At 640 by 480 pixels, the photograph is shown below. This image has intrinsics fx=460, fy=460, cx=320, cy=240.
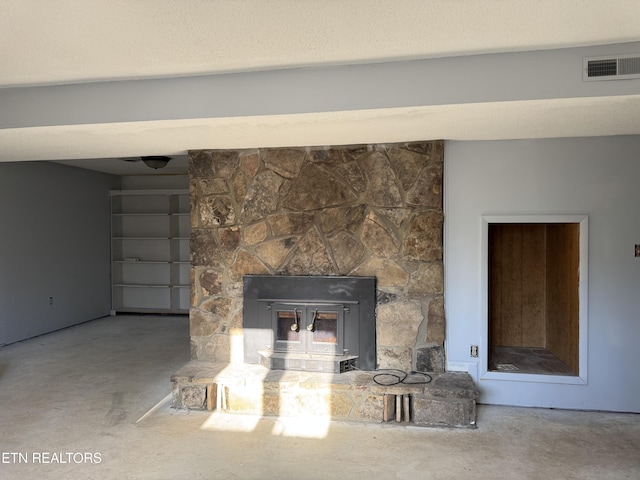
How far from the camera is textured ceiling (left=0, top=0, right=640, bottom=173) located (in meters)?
1.96

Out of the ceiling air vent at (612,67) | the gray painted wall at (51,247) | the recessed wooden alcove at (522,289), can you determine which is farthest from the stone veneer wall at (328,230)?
the gray painted wall at (51,247)

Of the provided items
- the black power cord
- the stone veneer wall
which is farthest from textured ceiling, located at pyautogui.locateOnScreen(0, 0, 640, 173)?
the black power cord

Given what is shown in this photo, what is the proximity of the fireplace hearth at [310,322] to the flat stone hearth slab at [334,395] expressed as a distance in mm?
116

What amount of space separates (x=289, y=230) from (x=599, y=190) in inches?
93.8

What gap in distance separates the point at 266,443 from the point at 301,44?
2.40 meters

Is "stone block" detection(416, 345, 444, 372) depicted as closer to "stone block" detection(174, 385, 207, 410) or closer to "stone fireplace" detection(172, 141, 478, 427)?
"stone fireplace" detection(172, 141, 478, 427)

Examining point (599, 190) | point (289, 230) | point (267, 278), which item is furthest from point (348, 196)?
point (599, 190)

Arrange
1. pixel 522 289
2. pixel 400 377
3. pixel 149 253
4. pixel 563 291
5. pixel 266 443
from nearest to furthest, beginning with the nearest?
pixel 266 443 < pixel 400 377 < pixel 563 291 < pixel 522 289 < pixel 149 253

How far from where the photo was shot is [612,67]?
92.5 inches

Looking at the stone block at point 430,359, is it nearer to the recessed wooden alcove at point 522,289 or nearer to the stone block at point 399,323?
the stone block at point 399,323

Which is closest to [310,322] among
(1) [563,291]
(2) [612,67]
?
(1) [563,291]

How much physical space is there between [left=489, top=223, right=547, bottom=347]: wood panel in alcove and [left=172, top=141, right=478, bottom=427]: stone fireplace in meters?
1.27

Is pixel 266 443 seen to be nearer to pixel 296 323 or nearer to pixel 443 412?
pixel 296 323

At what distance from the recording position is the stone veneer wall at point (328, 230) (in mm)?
3598
